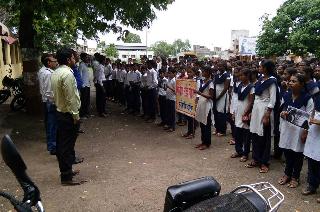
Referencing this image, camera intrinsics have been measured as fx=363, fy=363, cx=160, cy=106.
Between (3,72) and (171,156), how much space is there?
14.0 metres

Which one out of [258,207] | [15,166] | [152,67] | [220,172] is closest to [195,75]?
[152,67]

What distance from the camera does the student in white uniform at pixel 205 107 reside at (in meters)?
7.75

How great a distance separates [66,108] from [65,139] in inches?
18.9

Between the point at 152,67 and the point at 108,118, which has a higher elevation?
the point at 152,67

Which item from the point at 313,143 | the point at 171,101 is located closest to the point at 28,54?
the point at 171,101

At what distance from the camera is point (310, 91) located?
5324 millimetres

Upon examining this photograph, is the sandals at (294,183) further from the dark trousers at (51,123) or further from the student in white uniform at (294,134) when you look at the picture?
the dark trousers at (51,123)

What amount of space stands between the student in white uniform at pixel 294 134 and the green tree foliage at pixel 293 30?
49.4 feet

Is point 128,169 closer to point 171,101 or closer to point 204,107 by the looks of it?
point 204,107

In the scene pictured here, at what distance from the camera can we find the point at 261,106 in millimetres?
6223

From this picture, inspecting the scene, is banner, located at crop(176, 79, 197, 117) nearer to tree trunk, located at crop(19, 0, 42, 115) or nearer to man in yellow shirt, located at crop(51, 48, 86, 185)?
man in yellow shirt, located at crop(51, 48, 86, 185)

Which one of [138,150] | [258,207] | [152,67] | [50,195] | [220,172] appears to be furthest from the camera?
[152,67]

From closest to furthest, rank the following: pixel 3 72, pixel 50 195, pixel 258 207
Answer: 1. pixel 258 207
2. pixel 50 195
3. pixel 3 72

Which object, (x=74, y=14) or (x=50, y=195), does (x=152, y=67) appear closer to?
(x=74, y=14)
